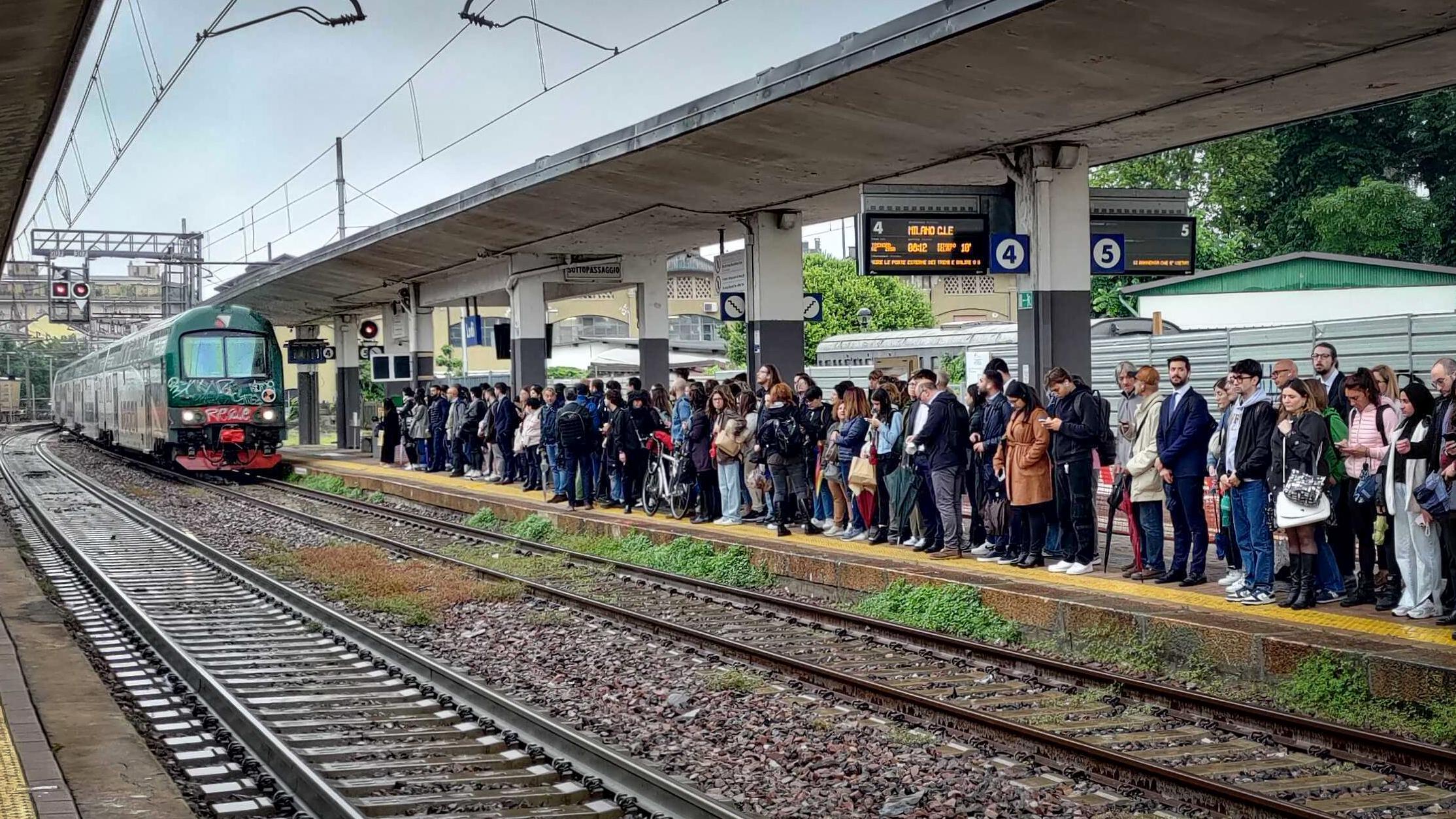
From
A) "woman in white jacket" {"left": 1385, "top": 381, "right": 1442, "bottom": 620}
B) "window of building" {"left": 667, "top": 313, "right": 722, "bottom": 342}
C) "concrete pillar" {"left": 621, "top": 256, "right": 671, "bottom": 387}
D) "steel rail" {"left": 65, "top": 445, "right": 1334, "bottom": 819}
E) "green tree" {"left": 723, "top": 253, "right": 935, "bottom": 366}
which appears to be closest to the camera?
"steel rail" {"left": 65, "top": 445, "right": 1334, "bottom": 819}

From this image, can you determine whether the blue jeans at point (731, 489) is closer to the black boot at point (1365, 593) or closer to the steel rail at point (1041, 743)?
the steel rail at point (1041, 743)

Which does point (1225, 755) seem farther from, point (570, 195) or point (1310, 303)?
point (1310, 303)

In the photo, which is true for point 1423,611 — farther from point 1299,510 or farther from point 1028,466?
point 1028,466

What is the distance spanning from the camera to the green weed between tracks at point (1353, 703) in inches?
291

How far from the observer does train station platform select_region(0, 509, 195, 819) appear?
6234 millimetres

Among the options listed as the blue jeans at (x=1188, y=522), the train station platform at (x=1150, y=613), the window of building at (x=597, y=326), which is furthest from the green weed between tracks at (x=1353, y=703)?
the window of building at (x=597, y=326)

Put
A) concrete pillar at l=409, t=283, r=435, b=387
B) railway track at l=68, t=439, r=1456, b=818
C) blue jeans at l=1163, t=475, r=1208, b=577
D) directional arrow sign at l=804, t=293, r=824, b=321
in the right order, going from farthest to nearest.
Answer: concrete pillar at l=409, t=283, r=435, b=387 < directional arrow sign at l=804, t=293, r=824, b=321 < blue jeans at l=1163, t=475, r=1208, b=577 < railway track at l=68, t=439, r=1456, b=818

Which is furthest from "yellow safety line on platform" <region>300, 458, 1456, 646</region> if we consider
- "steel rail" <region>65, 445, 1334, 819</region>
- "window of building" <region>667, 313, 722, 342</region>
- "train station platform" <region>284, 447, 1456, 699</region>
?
"window of building" <region>667, 313, 722, 342</region>

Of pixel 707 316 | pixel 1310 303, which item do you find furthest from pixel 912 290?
pixel 1310 303

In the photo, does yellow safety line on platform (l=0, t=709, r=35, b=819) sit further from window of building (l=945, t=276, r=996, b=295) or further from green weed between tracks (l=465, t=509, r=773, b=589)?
window of building (l=945, t=276, r=996, b=295)

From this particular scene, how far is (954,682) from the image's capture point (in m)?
9.09

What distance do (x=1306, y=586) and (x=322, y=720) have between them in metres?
6.33

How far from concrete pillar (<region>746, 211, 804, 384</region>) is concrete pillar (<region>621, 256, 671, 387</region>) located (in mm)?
5625

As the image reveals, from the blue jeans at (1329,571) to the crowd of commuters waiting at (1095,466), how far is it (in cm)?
2
